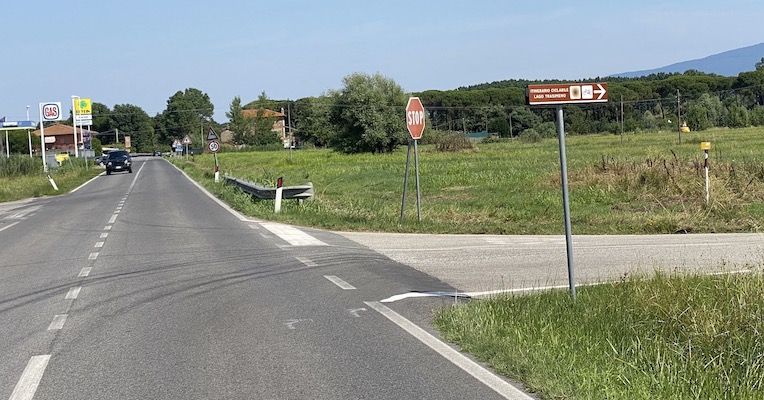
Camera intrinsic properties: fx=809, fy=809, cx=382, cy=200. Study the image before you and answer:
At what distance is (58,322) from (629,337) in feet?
19.0

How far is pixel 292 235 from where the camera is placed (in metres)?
17.4

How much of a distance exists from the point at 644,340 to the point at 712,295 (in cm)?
179

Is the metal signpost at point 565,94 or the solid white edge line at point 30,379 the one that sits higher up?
the metal signpost at point 565,94

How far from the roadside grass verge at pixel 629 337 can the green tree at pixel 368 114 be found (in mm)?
79347

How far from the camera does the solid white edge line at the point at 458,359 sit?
5.75 meters

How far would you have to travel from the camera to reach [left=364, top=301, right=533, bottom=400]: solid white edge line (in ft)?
18.9

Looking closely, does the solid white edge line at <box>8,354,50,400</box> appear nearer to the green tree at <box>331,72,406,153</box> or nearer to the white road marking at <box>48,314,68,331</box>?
the white road marking at <box>48,314,68,331</box>

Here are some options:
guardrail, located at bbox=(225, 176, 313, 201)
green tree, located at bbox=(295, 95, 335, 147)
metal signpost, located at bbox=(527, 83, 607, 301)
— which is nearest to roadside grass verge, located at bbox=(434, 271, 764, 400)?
metal signpost, located at bbox=(527, 83, 607, 301)

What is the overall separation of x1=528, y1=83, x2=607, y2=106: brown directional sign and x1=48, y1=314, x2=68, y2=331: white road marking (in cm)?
531

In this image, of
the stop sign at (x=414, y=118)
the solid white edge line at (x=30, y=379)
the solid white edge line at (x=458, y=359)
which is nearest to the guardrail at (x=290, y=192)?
the stop sign at (x=414, y=118)

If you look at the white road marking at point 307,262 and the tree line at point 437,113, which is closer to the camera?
the white road marking at point 307,262

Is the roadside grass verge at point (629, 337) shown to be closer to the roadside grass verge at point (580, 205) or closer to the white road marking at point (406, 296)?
the white road marking at point (406, 296)

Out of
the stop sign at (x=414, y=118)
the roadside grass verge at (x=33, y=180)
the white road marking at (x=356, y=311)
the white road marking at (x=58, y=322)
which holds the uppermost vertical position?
the stop sign at (x=414, y=118)

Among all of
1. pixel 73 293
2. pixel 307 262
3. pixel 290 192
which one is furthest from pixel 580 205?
pixel 73 293
